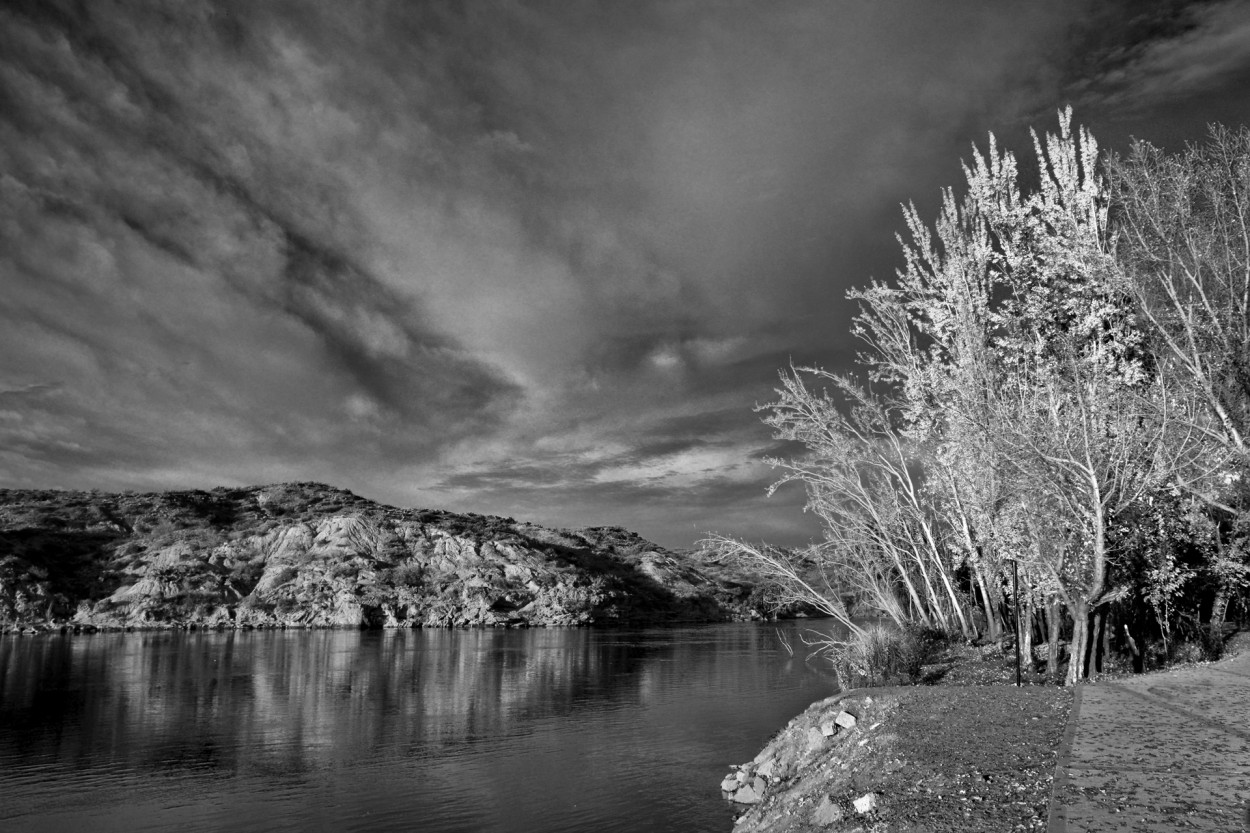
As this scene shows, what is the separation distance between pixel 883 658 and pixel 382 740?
19457mm

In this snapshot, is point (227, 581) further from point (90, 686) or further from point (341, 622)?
point (90, 686)

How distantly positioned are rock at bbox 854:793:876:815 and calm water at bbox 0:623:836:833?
7.94 m

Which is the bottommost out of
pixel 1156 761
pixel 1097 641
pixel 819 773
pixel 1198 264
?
pixel 819 773

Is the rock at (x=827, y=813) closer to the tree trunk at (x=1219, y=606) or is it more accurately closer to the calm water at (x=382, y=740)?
the calm water at (x=382, y=740)

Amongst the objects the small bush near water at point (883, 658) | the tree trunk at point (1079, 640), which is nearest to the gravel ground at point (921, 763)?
the tree trunk at point (1079, 640)

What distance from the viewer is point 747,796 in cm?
2045

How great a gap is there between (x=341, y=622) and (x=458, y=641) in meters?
34.7

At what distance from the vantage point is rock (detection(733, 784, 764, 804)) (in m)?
20.1

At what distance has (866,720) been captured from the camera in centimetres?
1748

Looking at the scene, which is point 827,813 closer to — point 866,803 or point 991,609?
point 866,803

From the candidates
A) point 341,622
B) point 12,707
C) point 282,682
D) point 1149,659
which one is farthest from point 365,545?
point 1149,659

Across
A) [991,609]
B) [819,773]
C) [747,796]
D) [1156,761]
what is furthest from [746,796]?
[991,609]

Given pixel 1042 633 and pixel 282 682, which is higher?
pixel 1042 633

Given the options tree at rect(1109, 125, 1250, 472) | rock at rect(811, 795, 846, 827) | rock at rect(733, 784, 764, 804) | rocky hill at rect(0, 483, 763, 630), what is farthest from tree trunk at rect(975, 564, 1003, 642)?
rocky hill at rect(0, 483, 763, 630)
